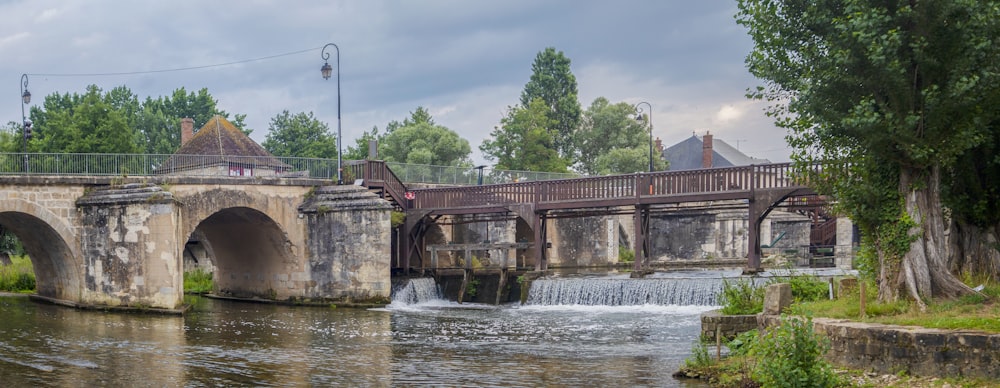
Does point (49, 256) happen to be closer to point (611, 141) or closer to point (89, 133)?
point (89, 133)

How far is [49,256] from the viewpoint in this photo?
27812mm

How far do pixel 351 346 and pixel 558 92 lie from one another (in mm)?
48867

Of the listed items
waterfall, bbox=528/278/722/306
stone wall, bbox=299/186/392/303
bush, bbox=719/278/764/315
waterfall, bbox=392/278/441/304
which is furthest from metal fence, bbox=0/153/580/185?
bush, bbox=719/278/764/315

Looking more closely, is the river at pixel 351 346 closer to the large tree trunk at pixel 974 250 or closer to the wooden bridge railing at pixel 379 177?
the large tree trunk at pixel 974 250

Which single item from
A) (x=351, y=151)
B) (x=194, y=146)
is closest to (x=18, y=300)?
(x=194, y=146)

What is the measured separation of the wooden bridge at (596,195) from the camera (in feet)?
86.9

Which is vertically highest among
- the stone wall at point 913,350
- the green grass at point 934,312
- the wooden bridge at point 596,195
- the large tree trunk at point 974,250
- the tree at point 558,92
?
the tree at point 558,92

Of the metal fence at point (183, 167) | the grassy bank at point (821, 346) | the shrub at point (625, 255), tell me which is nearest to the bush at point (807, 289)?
the grassy bank at point (821, 346)

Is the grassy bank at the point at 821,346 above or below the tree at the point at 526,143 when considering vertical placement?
below

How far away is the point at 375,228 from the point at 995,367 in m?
20.4

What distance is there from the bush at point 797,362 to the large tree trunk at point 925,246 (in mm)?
3034

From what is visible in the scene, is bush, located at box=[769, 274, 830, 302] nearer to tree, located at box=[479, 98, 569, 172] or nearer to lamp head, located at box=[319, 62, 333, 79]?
lamp head, located at box=[319, 62, 333, 79]

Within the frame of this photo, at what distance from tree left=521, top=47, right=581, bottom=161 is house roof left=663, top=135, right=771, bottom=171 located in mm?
7871

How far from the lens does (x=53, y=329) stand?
21.2m
